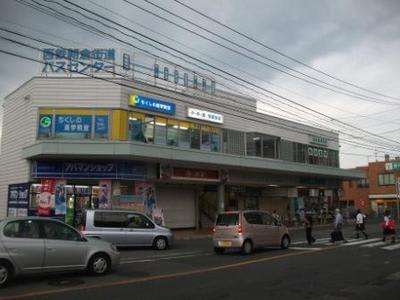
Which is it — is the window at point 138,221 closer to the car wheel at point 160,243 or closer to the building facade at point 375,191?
the car wheel at point 160,243

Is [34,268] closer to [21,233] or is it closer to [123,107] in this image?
[21,233]

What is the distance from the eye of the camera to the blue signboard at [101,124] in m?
30.0

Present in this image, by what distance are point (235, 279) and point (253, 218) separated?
783cm

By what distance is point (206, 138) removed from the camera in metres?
35.6

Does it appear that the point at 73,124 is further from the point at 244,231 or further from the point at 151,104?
the point at 244,231

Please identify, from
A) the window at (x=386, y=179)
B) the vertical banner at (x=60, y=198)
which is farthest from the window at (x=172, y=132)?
the window at (x=386, y=179)

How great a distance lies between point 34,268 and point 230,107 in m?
26.5

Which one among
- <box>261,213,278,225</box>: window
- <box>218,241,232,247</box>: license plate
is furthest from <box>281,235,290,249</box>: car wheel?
<box>218,241,232,247</box>: license plate

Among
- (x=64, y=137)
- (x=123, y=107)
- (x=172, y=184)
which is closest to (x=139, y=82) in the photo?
(x=123, y=107)

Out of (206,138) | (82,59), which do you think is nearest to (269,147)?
(206,138)

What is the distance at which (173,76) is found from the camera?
33.2 metres

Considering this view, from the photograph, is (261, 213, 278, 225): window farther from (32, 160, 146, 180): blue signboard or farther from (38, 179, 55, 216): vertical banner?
(38, 179, 55, 216): vertical banner

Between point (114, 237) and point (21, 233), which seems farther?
point (114, 237)

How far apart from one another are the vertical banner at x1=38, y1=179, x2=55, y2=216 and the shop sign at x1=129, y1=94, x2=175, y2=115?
6.43 m
